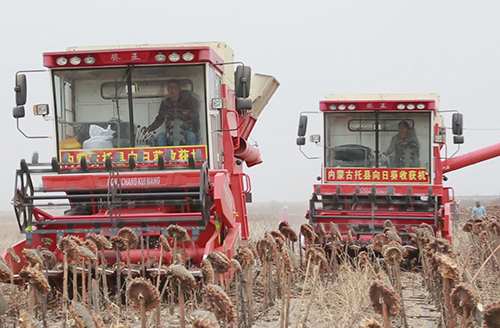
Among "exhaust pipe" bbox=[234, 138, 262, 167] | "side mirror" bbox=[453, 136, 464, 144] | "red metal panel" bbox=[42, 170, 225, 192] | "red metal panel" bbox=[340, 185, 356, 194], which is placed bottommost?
"red metal panel" bbox=[340, 185, 356, 194]

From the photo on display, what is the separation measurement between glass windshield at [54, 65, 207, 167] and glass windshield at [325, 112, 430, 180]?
455 cm

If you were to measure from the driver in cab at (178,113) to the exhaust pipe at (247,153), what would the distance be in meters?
2.37

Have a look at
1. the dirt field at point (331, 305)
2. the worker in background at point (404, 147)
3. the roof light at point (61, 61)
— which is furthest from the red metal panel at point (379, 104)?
the roof light at point (61, 61)

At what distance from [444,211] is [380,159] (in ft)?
5.20

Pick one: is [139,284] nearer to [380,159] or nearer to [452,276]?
[452,276]

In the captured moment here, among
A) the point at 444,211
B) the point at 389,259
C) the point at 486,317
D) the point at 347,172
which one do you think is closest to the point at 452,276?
the point at 486,317

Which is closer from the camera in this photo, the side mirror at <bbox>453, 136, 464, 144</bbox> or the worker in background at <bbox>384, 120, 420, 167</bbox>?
the worker in background at <bbox>384, 120, 420, 167</bbox>

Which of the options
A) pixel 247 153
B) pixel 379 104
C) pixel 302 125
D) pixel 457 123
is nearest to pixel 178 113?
pixel 247 153

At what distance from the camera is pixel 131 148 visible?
947 cm

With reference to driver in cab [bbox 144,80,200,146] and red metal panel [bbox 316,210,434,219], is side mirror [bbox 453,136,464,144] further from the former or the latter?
driver in cab [bbox 144,80,200,146]

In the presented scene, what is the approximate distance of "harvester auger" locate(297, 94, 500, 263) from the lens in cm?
1227

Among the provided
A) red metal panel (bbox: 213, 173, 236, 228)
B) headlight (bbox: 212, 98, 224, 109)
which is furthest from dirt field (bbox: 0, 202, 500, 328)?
headlight (bbox: 212, 98, 224, 109)

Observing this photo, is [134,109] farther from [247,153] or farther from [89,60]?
[247,153]

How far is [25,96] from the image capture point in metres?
9.34
